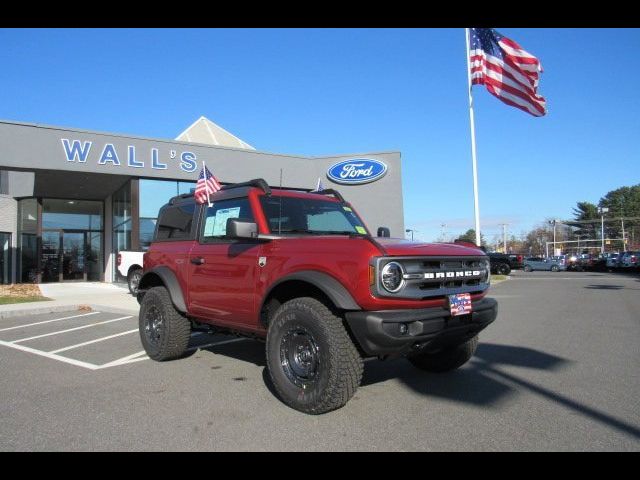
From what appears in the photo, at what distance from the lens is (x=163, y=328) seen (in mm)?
6008

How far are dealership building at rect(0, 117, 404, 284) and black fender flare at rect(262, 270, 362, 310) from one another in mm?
14977

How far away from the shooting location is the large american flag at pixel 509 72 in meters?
15.0

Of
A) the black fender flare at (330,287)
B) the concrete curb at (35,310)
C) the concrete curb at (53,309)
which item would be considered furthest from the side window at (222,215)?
the concrete curb at (35,310)

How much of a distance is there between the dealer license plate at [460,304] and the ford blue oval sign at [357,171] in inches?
731

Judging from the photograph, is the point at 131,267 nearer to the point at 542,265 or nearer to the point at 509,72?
the point at 509,72

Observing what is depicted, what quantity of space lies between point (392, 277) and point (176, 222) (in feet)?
11.7

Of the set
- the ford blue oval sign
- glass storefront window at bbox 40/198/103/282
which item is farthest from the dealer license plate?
glass storefront window at bbox 40/198/103/282

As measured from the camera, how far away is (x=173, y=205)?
261 inches

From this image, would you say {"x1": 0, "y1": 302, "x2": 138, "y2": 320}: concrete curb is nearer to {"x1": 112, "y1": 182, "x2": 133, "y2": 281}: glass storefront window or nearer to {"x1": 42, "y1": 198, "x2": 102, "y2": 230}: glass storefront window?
{"x1": 112, "y1": 182, "x2": 133, "y2": 281}: glass storefront window

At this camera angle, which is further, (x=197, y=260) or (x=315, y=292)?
(x=197, y=260)

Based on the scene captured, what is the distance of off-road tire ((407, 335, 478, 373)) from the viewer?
17.0ft

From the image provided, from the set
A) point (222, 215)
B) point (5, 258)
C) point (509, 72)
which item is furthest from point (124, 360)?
point (5, 258)
